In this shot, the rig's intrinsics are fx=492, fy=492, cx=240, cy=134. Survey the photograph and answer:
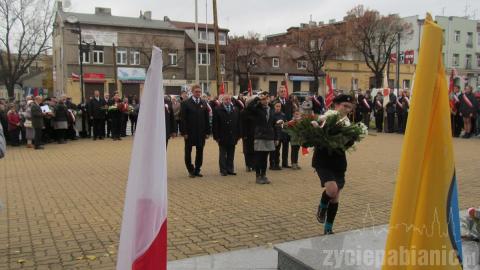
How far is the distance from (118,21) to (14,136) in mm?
41017

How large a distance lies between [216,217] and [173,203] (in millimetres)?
1334

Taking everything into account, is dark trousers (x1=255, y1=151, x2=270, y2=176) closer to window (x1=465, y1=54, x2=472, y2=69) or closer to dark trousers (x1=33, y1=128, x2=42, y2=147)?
dark trousers (x1=33, y1=128, x2=42, y2=147)

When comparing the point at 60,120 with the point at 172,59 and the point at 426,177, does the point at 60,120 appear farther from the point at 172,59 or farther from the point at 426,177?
the point at 172,59

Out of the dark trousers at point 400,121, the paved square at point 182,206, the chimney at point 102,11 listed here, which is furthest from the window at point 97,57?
the paved square at point 182,206

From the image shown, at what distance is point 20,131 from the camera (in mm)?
18969

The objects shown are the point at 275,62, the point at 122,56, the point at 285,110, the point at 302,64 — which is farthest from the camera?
the point at 302,64

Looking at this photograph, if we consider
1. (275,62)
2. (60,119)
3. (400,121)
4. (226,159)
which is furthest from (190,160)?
(275,62)

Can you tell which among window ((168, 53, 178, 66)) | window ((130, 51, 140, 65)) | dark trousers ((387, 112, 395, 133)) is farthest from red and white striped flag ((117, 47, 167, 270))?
window ((168, 53, 178, 66))

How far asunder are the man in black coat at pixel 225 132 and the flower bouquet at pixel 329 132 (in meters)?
5.64

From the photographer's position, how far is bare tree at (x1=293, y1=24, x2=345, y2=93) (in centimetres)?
5706

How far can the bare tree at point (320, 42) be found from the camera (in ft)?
187

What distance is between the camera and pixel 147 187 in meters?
2.62

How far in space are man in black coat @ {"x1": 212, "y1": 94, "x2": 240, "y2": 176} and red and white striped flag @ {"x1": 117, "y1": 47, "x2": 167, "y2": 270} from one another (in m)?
8.75

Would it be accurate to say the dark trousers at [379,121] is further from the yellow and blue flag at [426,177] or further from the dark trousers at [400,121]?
the yellow and blue flag at [426,177]
